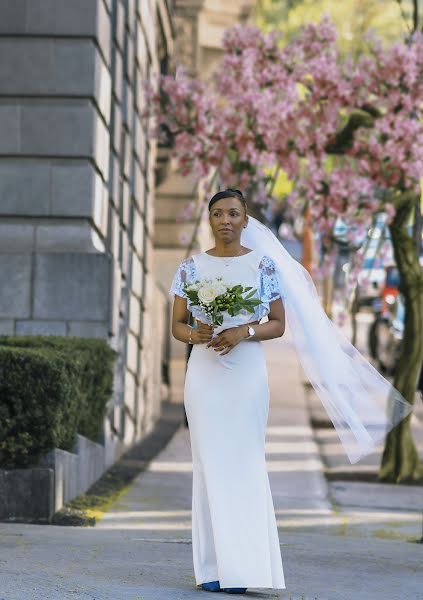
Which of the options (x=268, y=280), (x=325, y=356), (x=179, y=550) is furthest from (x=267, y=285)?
(x=179, y=550)

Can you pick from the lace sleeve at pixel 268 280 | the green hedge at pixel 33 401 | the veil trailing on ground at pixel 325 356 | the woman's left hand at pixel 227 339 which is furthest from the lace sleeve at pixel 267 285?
the green hedge at pixel 33 401

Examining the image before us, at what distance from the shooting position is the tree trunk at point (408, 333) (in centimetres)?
1484

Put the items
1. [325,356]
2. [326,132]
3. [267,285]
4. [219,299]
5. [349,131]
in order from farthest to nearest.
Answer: [349,131] → [326,132] → [325,356] → [267,285] → [219,299]

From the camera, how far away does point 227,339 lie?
702cm

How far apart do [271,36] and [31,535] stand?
27.1ft

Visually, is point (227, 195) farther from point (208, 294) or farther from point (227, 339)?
point (227, 339)

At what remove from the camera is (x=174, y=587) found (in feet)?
23.4

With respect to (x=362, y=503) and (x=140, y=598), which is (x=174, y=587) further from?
(x=362, y=503)

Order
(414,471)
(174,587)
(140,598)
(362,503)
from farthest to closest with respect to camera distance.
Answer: (414,471) < (362,503) < (174,587) < (140,598)

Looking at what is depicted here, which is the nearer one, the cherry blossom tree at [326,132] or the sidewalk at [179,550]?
the sidewalk at [179,550]

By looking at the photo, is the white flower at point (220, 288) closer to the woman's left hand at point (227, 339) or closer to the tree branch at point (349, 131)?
the woman's left hand at point (227, 339)

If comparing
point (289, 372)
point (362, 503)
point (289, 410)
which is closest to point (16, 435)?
point (362, 503)

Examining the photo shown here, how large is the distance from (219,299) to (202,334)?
0.20m

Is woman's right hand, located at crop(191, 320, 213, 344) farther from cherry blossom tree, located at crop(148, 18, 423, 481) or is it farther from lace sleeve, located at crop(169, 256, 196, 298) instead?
cherry blossom tree, located at crop(148, 18, 423, 481)
